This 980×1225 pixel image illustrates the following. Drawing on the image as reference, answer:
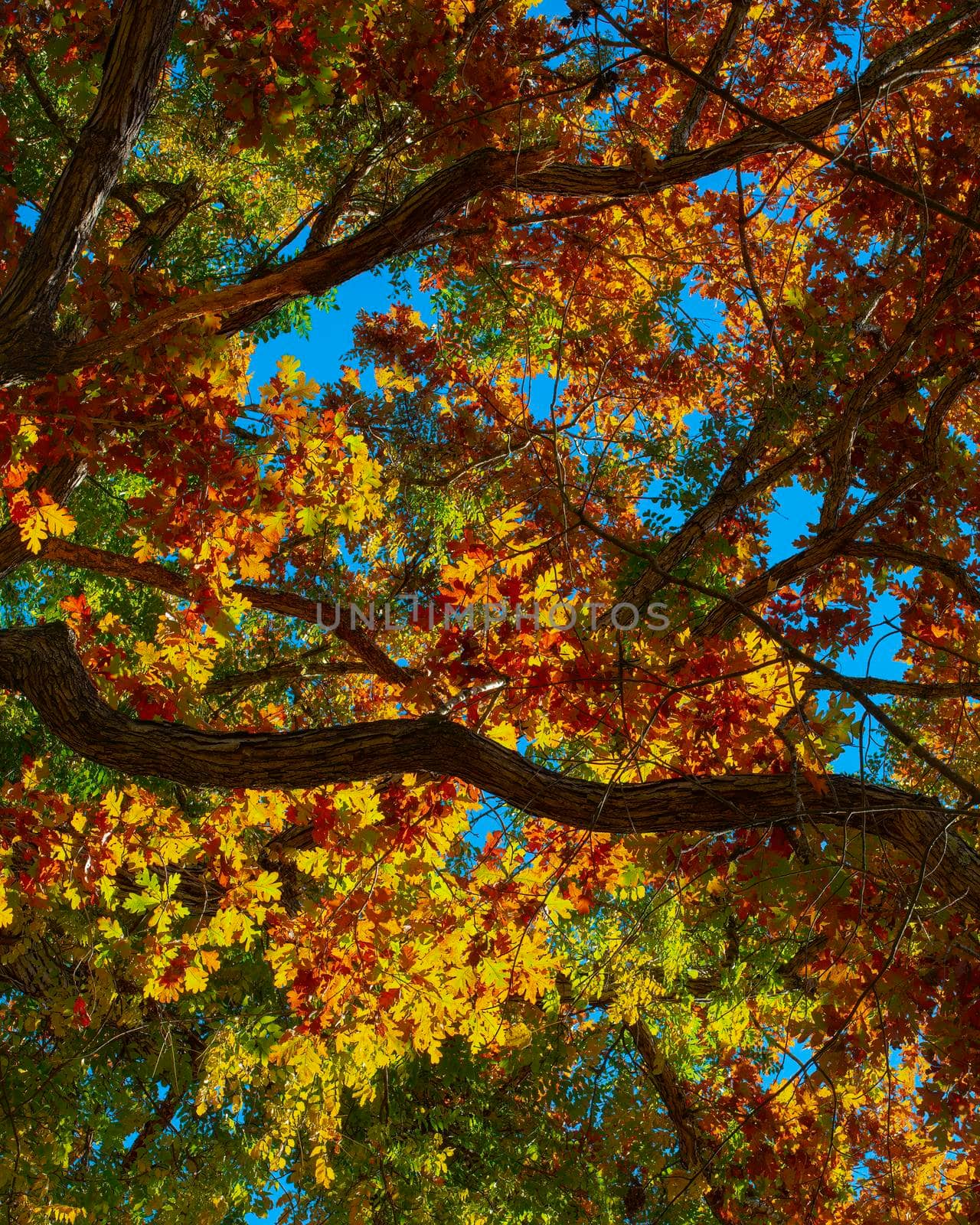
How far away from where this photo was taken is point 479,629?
4230 millimetres

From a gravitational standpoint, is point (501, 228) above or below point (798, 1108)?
above

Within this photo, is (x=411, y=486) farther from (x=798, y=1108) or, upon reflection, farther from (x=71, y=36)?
(x=798, y=1108)

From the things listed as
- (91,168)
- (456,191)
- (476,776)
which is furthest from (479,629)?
(91,168)

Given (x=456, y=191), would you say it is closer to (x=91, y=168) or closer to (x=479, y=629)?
(x=91, y=168)

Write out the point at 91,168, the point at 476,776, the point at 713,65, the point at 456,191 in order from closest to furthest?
1. the point at 476,776
2. the point at 91,168
3. the point at 456,191
4. the point at 713,65

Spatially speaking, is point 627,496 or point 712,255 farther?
point 712,255

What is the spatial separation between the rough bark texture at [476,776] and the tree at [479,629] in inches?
0.7

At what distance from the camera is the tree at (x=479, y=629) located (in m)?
3.89

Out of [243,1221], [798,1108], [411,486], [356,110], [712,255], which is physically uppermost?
[712,255]

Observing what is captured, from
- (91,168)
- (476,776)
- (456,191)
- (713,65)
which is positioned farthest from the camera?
(713,65)

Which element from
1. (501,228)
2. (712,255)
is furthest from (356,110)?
(712,255)

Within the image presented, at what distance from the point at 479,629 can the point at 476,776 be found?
39.8 inches

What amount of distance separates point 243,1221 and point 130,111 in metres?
6.79

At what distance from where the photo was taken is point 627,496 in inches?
261
